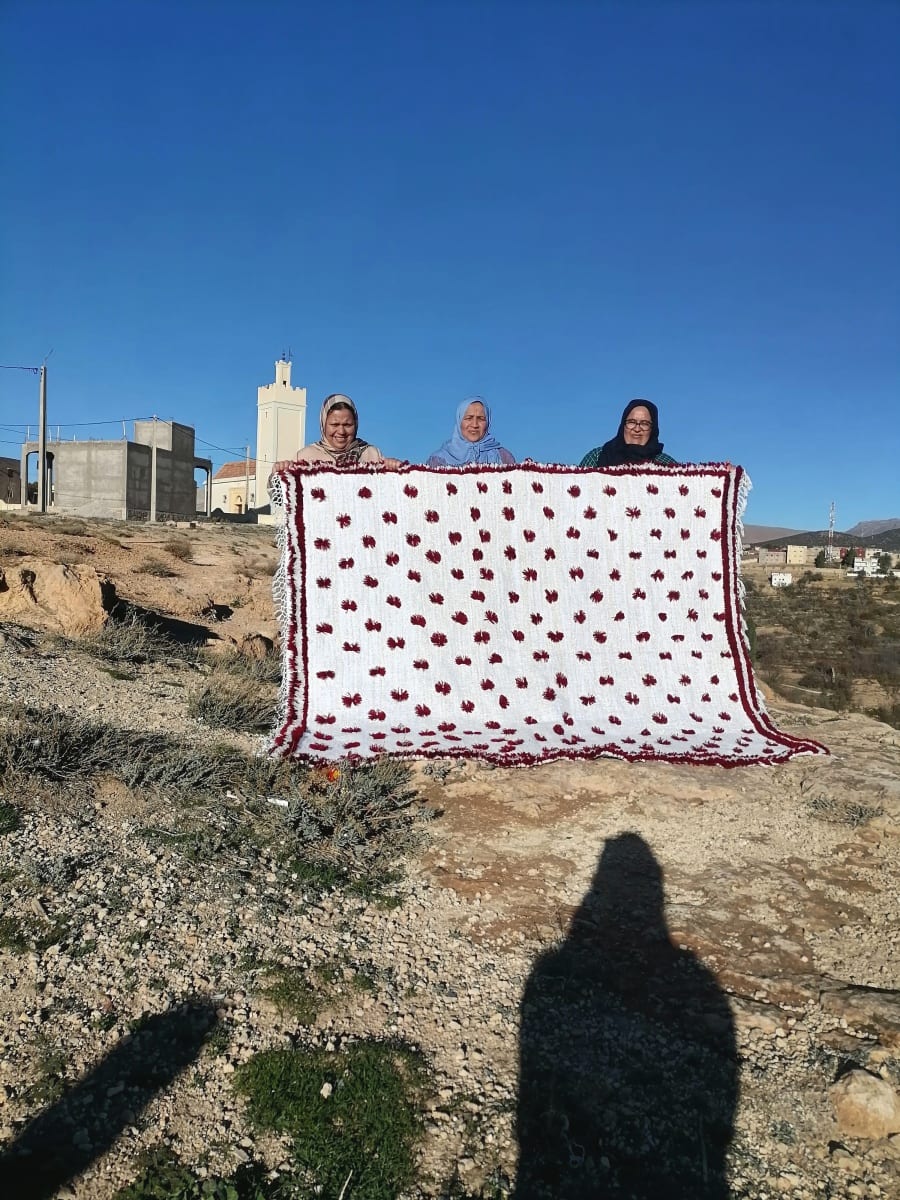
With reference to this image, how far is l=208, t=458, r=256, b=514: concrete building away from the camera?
51094 millimetres

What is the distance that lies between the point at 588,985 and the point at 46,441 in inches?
1358

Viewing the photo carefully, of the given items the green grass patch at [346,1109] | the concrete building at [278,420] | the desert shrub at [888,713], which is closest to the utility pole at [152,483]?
the concrete building at [278,420]

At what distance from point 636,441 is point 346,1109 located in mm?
5182

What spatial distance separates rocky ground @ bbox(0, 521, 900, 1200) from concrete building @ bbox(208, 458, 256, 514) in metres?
47.9

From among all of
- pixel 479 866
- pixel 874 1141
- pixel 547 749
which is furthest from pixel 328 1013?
A: pixel 547 749

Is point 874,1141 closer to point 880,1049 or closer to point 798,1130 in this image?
point 798,1130

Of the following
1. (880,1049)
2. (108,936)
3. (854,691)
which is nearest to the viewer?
(880,1049)

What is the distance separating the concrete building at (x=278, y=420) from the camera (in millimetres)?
51812

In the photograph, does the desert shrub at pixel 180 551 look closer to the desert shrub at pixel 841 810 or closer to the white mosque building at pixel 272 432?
the desert shrub at pixel 841 810

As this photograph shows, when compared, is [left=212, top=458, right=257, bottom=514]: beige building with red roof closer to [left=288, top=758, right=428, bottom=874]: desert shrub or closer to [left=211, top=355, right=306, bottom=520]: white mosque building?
[left=211, top=355, right=306, bottom=520]: white mosque building

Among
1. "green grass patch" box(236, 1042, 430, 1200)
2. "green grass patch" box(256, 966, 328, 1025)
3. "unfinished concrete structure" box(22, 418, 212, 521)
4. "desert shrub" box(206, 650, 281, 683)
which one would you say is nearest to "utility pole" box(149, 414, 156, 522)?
"unfinished concrete structure" box(22, 418, 212, 521)

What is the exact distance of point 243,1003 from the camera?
224 cm

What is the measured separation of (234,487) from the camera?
5341cm

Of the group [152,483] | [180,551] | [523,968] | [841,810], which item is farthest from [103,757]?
[152,483]
